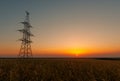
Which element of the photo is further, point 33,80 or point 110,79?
point 110,79

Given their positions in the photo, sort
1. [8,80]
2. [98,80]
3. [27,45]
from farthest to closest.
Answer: [27,45], [98,80], [8,80]

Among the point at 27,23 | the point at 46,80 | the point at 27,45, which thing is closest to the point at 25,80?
the point at 46,80

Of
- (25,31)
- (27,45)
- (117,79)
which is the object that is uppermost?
(25,31)

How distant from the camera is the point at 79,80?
7223 mm

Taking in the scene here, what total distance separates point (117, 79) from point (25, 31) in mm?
49334

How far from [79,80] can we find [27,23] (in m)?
51.5

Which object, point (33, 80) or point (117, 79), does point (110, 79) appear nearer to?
point (117, 79)

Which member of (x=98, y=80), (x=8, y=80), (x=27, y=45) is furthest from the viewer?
(x=27, y=45)

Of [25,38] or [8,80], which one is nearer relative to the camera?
[8,80]

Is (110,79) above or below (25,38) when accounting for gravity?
below

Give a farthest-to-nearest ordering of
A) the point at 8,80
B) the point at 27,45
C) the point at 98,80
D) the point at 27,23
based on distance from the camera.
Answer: the point at 27,23
the point at 27,45
the point at 98,80
the point at 8,80

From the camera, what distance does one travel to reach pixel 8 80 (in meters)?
6.93

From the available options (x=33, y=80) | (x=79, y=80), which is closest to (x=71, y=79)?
(x=79, y=80)

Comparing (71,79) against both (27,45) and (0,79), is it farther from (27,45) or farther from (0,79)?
(27,45)
